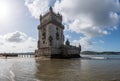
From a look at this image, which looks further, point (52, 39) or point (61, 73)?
point (52, 39)

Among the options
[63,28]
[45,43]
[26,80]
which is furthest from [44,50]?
[26,80]

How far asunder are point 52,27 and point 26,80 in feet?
160

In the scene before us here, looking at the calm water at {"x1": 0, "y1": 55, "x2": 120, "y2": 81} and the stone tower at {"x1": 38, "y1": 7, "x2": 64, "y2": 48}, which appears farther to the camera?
the stone tower at {"x1": 38, "y1": 7, "x2": 64, "y2": 48}

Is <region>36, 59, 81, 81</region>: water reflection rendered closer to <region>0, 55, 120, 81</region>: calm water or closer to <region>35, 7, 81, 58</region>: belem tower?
<region>0, 55, 120, 81</region>: calm water

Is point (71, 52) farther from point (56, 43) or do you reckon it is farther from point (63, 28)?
point (63, 28)

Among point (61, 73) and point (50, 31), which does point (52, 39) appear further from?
point (61, 73)

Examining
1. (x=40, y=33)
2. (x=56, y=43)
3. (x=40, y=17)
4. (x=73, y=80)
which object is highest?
(x=40, y=17)

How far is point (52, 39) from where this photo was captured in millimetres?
61469

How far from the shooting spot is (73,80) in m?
14.4

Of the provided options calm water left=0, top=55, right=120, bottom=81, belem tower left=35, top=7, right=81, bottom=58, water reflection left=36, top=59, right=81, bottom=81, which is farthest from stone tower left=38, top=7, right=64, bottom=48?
water reflection left=36, top=59, right=81, bottom=81

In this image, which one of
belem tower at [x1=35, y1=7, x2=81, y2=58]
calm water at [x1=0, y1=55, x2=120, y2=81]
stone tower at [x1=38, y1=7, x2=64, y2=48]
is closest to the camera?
calm water at [x1=0, y1=55, x2=120, y2=81]

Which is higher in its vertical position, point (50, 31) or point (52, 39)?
point (50, 31)

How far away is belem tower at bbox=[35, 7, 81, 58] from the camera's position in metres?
60.9

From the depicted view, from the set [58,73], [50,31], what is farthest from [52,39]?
[58,73]
